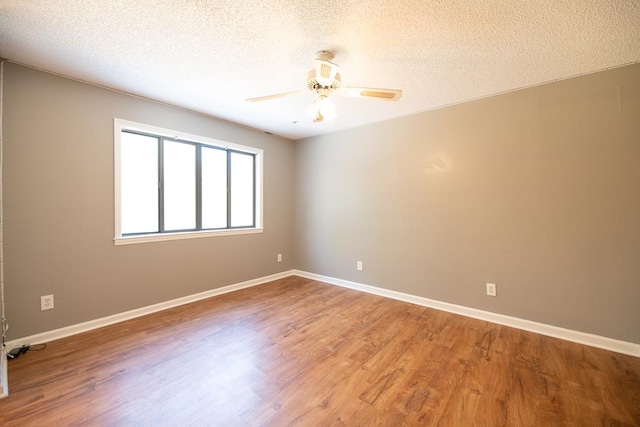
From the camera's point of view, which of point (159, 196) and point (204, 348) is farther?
point (159, 196)

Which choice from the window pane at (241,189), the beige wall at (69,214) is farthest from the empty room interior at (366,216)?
the window pane at (241,189)

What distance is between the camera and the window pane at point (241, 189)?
390 centimetres

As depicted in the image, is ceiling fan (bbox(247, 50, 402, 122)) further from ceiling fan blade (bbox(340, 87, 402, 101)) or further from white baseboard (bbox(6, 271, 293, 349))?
white baseboard (bbox(6, 271, 293, 349))

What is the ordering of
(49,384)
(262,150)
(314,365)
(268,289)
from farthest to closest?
(262,150) < (268,289) < (314,365) < (49,384)

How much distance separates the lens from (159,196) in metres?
3.08

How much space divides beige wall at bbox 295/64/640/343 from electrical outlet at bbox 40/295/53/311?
10.7 feet

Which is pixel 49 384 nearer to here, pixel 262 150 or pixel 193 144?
pixel 193 144

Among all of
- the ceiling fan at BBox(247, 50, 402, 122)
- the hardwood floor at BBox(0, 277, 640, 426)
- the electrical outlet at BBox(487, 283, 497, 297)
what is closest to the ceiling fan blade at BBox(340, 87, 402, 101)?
the ceiling fan at BBox(247, 50, 402, 122)

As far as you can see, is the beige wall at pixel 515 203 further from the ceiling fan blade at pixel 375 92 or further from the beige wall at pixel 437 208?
the ceiling fan blade at pixel 375 92

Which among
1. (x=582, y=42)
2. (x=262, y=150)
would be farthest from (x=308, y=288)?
(x=582, y=42)

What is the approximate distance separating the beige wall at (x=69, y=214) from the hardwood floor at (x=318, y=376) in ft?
1.31

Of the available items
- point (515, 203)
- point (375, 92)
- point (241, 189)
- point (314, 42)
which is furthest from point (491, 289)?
point (241, 189)

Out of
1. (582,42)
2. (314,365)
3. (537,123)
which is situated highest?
(582,42)

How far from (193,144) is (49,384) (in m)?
2.65
